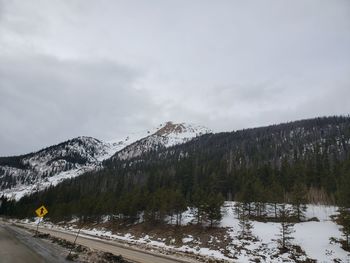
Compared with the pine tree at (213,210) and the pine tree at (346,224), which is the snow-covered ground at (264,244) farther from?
the pine tree at (213,210)

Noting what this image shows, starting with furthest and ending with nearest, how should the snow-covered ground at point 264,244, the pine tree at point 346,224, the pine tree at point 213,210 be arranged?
the pine tree at point 213,210, the pine tree at point 346,224, the snow-covered ground at point 264,244

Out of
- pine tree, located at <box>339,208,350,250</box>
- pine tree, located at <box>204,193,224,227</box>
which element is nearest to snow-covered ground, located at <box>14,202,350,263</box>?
pine tree, located at <box>339,208,350,250</box>

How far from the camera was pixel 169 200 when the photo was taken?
228 feet

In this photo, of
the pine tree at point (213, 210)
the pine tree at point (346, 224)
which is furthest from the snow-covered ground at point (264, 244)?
the pine tree at point (213, 210)

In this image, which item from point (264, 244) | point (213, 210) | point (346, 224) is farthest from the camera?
point (213, 210)

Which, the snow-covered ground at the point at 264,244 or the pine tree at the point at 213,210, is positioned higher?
the pine tree at the point at 213,210

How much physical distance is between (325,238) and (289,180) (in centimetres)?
3706

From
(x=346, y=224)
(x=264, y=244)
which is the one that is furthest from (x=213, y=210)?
(x=346, y=224)

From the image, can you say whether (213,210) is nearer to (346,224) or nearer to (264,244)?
(264,244)

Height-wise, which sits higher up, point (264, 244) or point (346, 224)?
point (346, 224)

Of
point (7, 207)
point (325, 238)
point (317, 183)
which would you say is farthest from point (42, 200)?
point (325, 238)

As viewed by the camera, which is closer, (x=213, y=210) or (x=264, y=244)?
(x=264, y=244)

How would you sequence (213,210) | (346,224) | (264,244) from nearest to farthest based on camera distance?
(346,224)
(264,244)
(213,210)

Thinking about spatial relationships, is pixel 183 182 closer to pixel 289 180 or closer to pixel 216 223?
pixel 289 180
